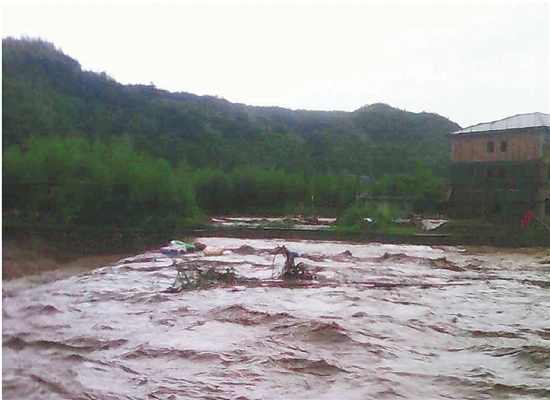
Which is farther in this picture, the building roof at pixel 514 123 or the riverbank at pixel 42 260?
the building roof at pixel 514 123

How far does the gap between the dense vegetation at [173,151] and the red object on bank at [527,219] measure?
32cm

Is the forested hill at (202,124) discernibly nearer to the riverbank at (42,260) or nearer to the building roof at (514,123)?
the building roof at (514,123)

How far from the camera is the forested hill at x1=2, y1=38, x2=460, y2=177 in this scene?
134 centimetres

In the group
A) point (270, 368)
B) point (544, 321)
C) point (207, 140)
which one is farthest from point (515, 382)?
point (207, 140)

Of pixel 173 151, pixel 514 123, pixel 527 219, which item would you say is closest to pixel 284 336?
pixel 173 151

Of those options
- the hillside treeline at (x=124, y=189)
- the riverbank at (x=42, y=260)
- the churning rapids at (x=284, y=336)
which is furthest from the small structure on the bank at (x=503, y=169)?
the riverbank at (x=42, y=260)

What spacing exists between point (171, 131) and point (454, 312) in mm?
1252

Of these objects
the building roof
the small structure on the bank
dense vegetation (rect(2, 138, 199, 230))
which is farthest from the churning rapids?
the building roof

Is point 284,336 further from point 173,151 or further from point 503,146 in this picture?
point 503,146

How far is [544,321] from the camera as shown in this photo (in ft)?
5.96

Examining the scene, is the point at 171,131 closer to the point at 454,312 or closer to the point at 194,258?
the point at 194,258

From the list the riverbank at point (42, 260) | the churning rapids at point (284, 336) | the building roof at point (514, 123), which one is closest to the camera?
the riverbank at point (42, 260)

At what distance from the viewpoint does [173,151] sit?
1768 mm

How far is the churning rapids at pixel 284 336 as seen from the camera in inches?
60.0
